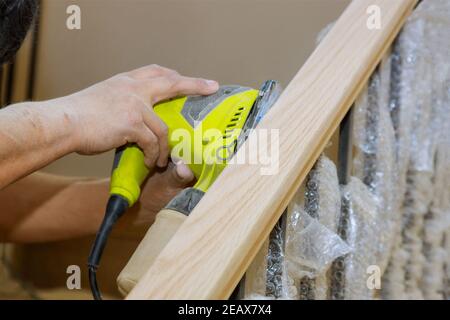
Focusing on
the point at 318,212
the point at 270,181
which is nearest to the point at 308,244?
the point at 318,212

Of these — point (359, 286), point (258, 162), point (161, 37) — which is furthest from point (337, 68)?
point (161, 37)

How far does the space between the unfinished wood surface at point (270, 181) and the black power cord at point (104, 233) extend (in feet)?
1.19

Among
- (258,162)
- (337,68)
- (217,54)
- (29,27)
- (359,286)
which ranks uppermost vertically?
(217,54)

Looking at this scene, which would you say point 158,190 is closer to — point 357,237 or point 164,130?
point 164,130

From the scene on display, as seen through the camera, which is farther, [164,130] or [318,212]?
[164,130]

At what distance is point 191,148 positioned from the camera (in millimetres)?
851

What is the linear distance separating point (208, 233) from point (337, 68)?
25cm

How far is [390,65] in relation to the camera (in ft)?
2.62

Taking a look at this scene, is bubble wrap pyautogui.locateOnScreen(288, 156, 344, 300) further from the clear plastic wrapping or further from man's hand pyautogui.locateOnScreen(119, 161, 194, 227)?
man's hand pyautogui.locateOnScreen(119, 161, 194, 227)

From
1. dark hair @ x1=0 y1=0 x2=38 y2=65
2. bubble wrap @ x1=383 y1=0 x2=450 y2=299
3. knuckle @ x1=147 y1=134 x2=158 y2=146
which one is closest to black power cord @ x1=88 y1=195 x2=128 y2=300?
knuckle @ x1=147 y1=134 x2=158 y2=146

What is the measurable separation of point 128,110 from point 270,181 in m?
0.36

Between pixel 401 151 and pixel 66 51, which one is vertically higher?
pixel 66 51

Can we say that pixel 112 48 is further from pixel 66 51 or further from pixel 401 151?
pixel 401 151

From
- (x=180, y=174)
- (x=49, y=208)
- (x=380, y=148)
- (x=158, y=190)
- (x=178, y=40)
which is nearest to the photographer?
(x=380, y=148)
